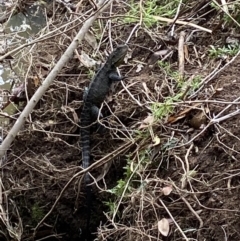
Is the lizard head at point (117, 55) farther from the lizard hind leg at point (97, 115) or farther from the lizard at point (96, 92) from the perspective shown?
the lizard hind leg at point (97, 115)

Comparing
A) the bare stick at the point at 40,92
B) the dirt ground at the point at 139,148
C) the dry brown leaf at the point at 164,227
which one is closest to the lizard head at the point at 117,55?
the dirt ground at the point at 139,148

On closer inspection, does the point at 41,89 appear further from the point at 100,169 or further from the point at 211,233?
the point at 211,233

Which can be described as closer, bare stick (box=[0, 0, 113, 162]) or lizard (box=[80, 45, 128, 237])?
bare stick (box=[0, 0, 113, 162])

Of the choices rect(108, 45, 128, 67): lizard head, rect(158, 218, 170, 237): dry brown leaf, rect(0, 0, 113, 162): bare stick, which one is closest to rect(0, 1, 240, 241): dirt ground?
rect(158, 218, 170, 237): dry brown leaf

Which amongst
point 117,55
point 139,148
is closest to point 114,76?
point 117,55

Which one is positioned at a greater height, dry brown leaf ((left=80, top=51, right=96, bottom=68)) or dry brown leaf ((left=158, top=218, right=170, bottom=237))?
dry brown leaf ((left=80, top=51, right=96, bottom=68))

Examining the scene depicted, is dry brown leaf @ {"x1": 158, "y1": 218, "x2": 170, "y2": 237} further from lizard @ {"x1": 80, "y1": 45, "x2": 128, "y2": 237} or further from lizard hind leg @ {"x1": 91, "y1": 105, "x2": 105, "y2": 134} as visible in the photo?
lizard hind leg @ {"x1": 91, "y1": 105, "x2": 105, "y2": 134}

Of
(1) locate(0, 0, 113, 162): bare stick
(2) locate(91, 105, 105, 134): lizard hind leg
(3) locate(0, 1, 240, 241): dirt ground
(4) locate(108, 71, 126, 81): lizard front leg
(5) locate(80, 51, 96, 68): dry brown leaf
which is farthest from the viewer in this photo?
(5) locate(80, 51, 96, 68): dry brown leaf
